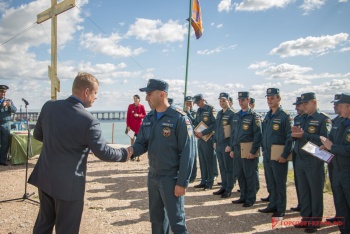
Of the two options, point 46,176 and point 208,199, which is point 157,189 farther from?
point 208,199

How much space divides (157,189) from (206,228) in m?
1.66

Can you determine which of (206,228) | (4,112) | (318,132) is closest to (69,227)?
(206,228)

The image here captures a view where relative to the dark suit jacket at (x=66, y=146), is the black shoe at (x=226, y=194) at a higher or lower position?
lower

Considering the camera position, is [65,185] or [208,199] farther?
[208,199]

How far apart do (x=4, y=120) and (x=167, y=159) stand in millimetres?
7363

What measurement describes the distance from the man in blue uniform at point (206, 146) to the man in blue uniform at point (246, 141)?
1.12 meters

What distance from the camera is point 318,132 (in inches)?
176

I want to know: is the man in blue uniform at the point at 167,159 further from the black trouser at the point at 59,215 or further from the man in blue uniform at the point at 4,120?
the man in blue uniform at the point at 4,120

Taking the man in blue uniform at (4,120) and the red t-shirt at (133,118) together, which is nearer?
the man in blue uniform at (4,120)

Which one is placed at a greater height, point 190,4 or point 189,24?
point 190,4

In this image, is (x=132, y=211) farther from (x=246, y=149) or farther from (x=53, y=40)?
(x=53, y=40)

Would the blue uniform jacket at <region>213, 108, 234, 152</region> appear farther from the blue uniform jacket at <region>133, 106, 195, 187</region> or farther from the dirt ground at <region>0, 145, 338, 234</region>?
the blue uniform jacket at <region>133, 106, 195, 187</region>

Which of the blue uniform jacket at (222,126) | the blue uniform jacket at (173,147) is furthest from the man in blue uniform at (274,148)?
the blue uniform jacket at (173,147)

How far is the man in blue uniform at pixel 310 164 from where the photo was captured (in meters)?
4.39
